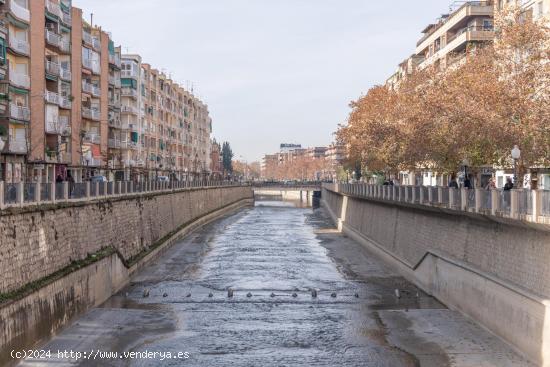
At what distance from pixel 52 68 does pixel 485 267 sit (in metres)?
47.4

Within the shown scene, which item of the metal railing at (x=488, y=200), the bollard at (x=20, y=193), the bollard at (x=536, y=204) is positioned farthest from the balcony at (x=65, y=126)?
the bollard at (x=536, y=204)

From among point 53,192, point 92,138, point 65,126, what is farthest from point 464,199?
point 92,138

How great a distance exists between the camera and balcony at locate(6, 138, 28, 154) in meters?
57.0

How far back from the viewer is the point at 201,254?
207ft

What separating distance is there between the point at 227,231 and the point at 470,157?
50.1 meters

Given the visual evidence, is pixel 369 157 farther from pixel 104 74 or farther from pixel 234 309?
pixel 234 309

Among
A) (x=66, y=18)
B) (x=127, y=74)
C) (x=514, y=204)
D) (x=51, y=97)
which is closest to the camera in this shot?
(x=514, y=204)

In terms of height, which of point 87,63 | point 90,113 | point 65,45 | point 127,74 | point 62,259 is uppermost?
point 127,74

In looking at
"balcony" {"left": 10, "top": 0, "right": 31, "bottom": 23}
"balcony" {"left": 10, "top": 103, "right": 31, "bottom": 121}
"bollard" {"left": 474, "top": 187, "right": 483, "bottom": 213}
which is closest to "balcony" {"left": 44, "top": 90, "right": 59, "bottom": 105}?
"balcony" {"left": 10, "top": 103, "right": 31, "bottom": 121}

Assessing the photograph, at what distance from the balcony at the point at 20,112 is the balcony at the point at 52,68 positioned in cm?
687

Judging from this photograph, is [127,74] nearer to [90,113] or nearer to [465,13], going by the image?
[90,113]

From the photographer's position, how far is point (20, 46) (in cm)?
5834

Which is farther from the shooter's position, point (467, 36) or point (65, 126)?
point (467, 36)

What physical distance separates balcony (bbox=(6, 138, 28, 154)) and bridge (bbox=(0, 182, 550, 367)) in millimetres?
9978
